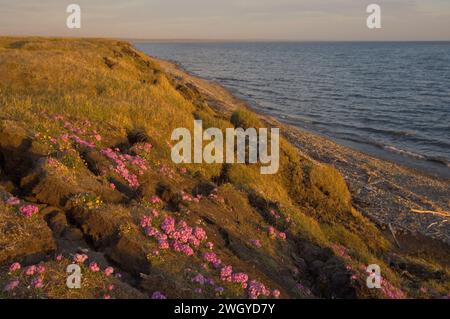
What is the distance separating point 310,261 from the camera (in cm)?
1179

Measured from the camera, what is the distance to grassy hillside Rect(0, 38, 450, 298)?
785cm

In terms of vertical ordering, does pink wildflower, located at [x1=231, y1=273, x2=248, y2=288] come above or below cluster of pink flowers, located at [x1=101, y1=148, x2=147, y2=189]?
below

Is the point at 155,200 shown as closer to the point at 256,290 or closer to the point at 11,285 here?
the point at 256,290

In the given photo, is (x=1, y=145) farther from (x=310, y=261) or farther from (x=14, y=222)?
(x=310, y=261)

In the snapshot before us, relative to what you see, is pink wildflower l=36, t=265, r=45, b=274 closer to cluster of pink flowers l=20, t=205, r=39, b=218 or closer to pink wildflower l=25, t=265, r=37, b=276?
pink wildflower l=25, t=265, r=37, b=276

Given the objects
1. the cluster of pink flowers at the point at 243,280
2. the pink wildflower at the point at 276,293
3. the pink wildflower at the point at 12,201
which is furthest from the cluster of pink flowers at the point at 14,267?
the pink wildflower at the point at 276,293

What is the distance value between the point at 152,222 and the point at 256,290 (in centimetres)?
293

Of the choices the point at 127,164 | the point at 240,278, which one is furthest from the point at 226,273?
the point at 127,164

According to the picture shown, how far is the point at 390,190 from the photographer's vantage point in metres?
25.7

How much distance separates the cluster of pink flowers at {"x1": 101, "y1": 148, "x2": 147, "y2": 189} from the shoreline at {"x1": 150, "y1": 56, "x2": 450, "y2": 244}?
12.7m

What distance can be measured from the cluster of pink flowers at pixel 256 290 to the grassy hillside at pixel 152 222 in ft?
0.09

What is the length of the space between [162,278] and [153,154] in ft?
23.6

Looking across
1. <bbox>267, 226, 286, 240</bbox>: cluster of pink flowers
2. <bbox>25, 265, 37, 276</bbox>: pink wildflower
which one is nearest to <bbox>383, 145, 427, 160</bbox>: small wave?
<bbox>267, 226, 286, 240</bbox>: cluster of pink flowers
